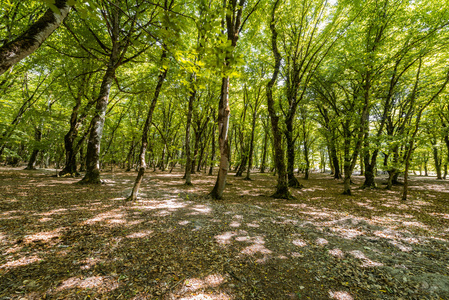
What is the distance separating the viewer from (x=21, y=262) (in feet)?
8.64

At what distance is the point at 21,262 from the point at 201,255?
2.84 meters

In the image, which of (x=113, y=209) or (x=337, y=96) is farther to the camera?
(x=337, y=96)

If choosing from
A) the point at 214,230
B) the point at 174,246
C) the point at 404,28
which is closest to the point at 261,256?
the point at 214,230

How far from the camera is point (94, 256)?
2.93 meters

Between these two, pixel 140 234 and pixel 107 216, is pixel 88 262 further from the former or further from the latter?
pixel 107 216

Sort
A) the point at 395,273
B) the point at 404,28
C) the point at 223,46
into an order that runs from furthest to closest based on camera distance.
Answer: the point at 404,28, the point at 395,273, the point at 223,46

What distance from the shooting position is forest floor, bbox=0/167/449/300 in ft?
8.15

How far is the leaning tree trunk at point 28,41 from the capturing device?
7.61ft

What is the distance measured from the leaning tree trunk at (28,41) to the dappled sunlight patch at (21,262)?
2.82 metres

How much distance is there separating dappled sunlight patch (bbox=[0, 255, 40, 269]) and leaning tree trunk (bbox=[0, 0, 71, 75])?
282cm

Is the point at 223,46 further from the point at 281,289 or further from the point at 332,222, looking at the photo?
the point at 332,222

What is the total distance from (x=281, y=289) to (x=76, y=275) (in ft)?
10.4

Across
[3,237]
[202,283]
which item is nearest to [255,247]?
[202,283]

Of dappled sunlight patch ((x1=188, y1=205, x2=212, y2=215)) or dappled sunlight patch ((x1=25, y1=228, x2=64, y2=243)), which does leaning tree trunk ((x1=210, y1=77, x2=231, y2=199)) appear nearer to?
dappled sunlight patch ((x1=188, y1=205, x2=212, y2=215))
